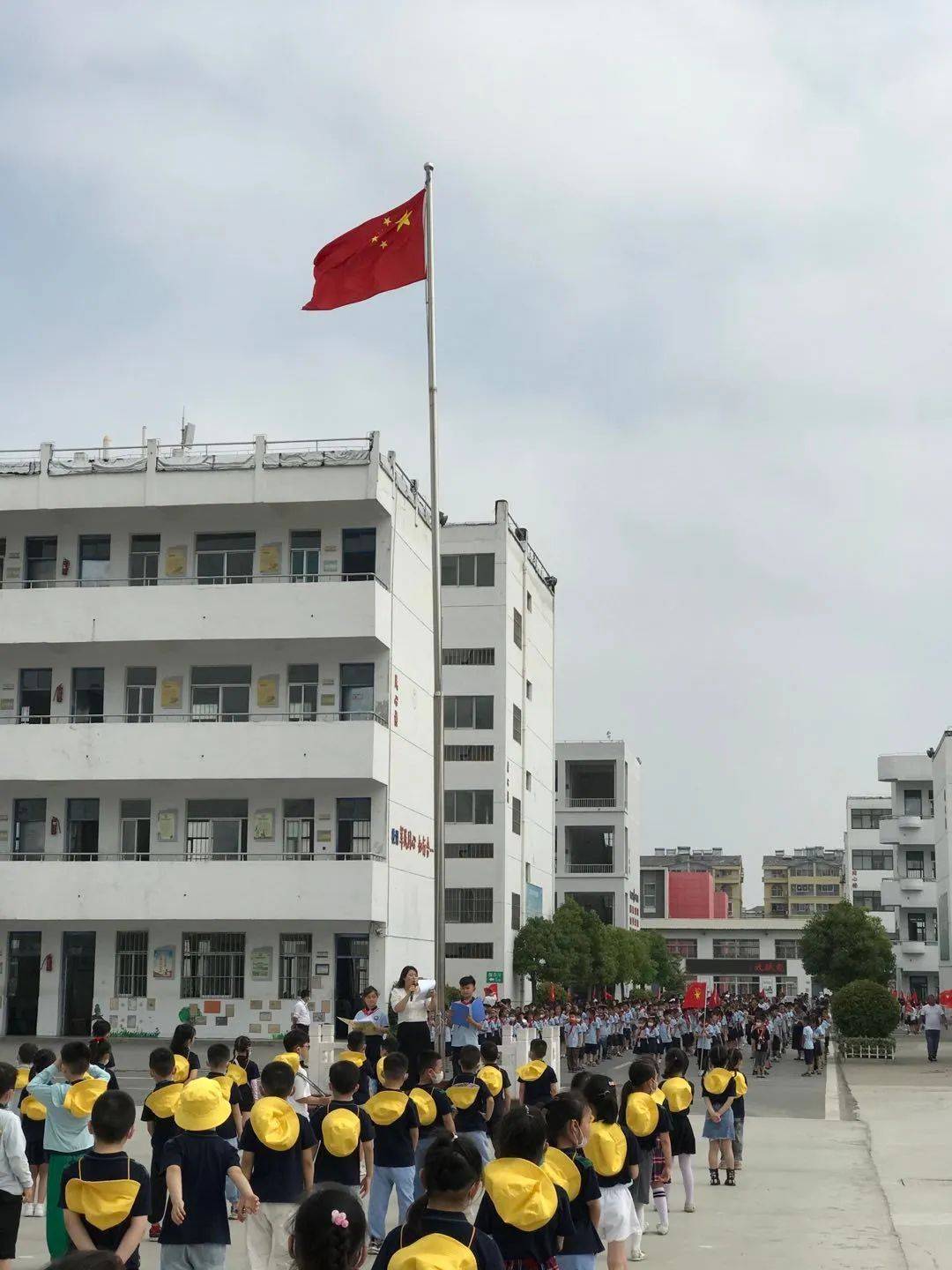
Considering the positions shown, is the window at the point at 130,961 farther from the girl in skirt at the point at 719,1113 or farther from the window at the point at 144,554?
the girl in skirt at the point at 719,1113

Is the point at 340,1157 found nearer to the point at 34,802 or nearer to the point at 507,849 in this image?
the point at 34,802

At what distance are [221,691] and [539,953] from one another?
73.4 feet

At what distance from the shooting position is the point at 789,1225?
1446 cm

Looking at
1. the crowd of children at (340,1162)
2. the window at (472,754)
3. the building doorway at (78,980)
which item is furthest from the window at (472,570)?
the crowd of children at (340,1162)

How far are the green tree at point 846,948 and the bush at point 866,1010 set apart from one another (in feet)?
92.5

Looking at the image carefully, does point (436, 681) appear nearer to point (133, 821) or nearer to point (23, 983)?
point (133, 821)

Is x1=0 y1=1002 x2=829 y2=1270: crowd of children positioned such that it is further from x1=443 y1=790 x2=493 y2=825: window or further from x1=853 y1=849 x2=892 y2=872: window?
x1=853 y1=849 x2=892 y2=872: window

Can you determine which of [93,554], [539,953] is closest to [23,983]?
[93,554]

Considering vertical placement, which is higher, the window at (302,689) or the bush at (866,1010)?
the window at (302,689)

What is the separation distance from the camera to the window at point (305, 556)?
42500mm

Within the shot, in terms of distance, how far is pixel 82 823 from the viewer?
42.2 meters

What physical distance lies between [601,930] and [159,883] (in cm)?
3131

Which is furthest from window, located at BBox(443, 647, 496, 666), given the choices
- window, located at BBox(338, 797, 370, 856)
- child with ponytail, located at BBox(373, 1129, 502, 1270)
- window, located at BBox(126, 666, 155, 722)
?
child with ponytail, located at BBox(373, 1129, 502, 1270)

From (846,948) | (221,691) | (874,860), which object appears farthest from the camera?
(874,860)
